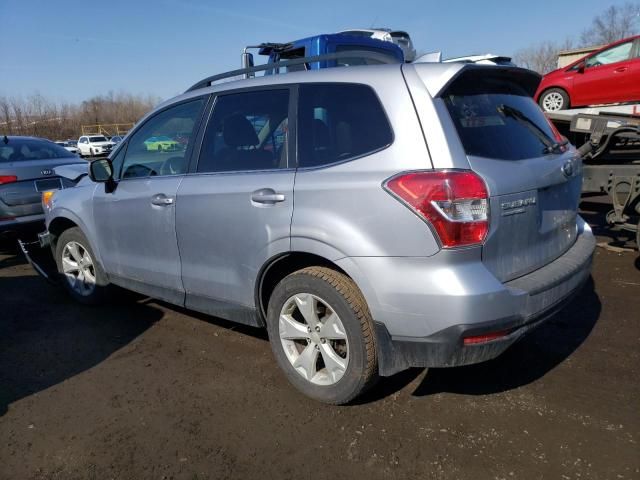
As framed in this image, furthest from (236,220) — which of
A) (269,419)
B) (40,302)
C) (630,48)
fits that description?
(630,48)

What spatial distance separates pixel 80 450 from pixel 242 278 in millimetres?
1285

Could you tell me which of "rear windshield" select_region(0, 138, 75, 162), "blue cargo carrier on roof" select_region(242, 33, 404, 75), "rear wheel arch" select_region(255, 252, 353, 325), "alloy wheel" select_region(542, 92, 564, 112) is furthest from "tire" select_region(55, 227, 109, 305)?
"alloy wheel" select_region(542, 92, 564, 112)

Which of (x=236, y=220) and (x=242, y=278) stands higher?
(x=236, y=220)

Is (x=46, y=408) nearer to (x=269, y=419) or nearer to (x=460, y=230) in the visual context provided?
(x=269, y=419)

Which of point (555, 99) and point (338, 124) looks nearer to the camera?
point (338, 124)

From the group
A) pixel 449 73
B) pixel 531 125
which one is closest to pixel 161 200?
pixel 449 73

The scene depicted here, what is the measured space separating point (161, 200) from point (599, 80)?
386 inches

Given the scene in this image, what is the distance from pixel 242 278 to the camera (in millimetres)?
3158

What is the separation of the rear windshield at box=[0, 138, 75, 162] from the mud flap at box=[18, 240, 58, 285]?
4.03ft

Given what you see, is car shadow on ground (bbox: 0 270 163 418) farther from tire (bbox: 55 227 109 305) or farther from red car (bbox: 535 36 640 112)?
red car (bbox: 535 36 640 112)

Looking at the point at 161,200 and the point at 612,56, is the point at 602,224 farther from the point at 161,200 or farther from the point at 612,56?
the point at 161,200

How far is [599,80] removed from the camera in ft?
32.8

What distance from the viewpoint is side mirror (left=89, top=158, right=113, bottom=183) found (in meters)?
4.10

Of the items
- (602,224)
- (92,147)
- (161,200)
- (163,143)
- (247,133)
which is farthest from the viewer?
(92,147)
